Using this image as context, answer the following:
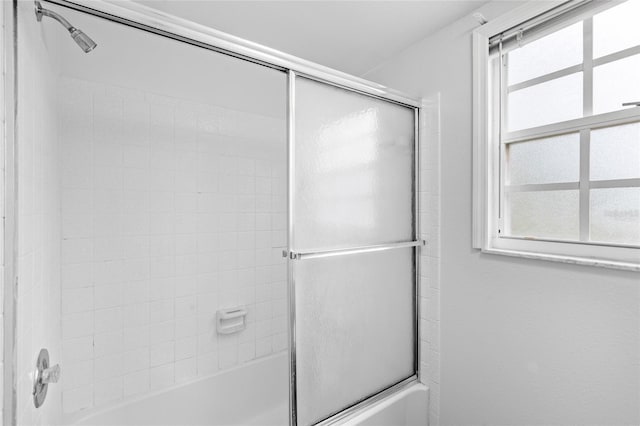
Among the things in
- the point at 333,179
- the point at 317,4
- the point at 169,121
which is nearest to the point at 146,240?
the point at 169,121

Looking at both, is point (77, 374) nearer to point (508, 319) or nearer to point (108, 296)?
point (108, 296)

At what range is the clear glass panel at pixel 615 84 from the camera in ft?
3.67

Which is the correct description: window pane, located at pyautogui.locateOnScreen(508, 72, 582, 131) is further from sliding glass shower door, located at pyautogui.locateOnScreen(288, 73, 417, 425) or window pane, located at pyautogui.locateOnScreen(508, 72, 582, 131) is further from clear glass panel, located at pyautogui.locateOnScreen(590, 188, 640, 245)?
sliding glass shower door, located at pyautogui.locateOnScreen(288, 73, 417, 425)

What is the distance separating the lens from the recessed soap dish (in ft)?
7.22

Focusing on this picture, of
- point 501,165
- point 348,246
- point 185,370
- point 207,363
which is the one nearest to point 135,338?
point 185,370

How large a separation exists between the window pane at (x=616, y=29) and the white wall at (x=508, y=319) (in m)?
0.39

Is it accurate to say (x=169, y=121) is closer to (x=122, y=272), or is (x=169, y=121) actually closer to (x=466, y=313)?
(x=122, y=272)

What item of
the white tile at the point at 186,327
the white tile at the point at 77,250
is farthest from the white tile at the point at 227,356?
the white tile at the point at 77,250

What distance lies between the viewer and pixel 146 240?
1.98m

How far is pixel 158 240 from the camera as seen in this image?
2020 mm

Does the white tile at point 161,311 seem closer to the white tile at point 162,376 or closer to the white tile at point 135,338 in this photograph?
the white tile at point 135,338

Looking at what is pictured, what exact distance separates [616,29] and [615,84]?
8.1 inches

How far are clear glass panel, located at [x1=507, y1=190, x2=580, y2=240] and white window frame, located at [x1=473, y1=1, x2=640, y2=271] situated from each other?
0.11 ft

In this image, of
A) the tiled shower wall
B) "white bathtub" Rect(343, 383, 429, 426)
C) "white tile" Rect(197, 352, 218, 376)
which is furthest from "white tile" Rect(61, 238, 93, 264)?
"white bathtub" Rect(343, 383, 429, 426)
